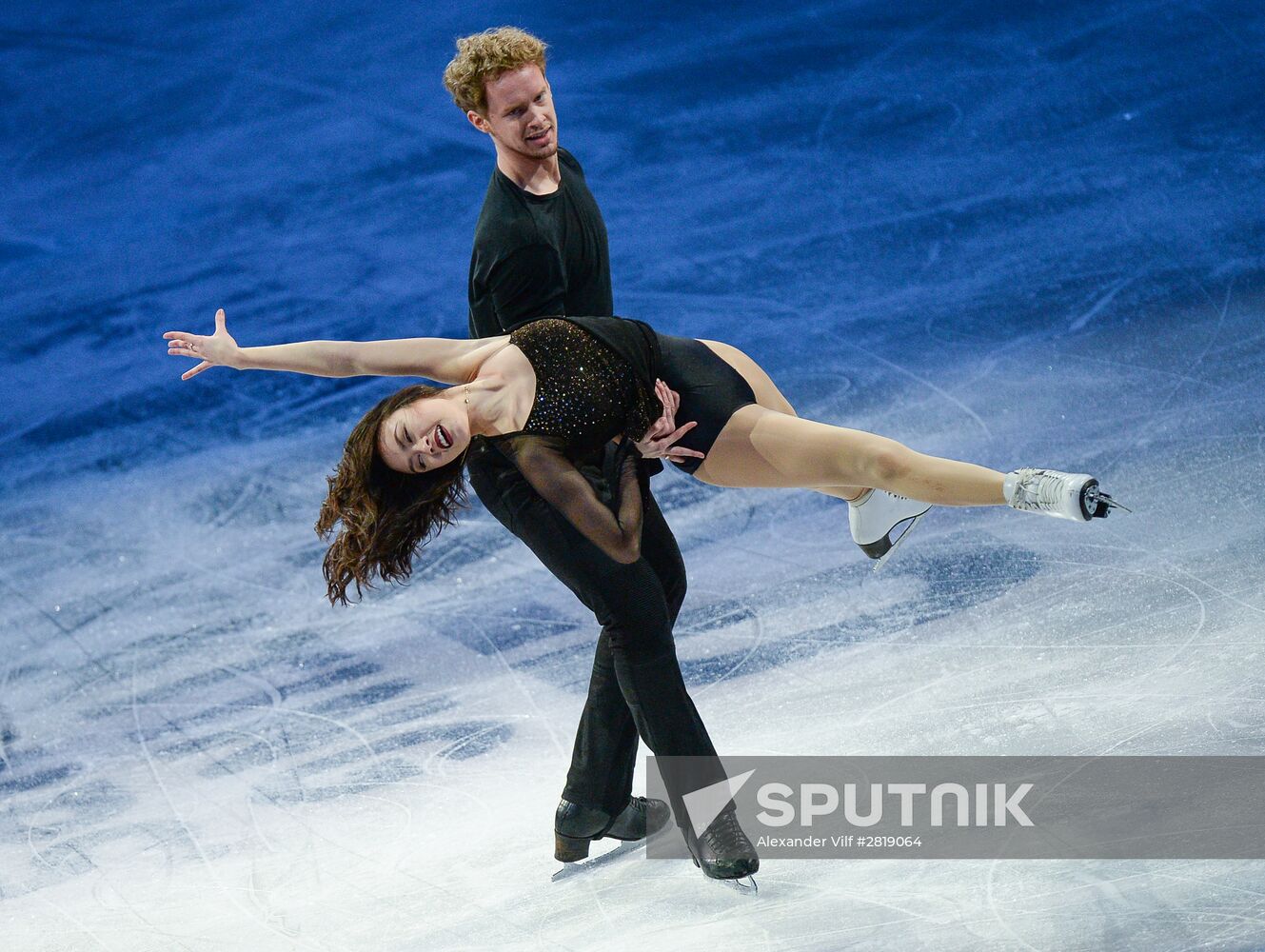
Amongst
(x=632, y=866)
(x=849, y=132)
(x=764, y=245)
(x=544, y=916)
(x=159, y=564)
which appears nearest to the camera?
(x=544, y=916)

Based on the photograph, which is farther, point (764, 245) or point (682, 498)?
point (764, 245)

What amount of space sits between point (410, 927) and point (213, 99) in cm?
554

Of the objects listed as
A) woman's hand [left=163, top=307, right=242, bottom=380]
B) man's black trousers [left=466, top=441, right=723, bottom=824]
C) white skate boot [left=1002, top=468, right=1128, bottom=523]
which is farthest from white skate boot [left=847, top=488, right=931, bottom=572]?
woman's hand [left=163, top=307, right=242, bottom=380]

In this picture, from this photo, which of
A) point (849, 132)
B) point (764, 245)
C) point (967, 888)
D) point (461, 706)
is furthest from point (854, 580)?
point (849, 132)

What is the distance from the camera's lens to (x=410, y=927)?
3.44 metres

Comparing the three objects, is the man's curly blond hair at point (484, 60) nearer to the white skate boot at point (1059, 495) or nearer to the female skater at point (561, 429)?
the female skater at point (561, 429)

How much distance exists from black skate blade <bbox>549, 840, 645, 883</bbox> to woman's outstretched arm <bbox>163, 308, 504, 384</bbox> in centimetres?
131

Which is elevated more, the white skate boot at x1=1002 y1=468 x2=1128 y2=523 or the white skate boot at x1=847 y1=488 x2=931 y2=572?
the white skate boot at x1=1002 y1=468 x2=1128 y2=523

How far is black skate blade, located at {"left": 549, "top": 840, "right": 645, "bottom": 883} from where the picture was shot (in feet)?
11.8

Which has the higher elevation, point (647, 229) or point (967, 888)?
point (647, 229)

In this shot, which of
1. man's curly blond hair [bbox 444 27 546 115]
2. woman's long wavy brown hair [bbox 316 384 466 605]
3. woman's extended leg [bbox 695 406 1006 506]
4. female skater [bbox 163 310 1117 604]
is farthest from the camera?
man's curly blond hair [bbox 444 27 546 115]

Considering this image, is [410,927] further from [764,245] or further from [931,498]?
[764,245]

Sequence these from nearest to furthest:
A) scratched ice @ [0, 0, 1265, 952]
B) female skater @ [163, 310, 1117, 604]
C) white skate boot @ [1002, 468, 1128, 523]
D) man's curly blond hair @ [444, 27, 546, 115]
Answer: white skate boot @ [1002, 468, 1128, 523] → female skater @ [163, 310, 1117, 604] → man's curly blond hair @ [444, 27, 546, 115] → scratched ice @ [0, 0, 1265, 952]

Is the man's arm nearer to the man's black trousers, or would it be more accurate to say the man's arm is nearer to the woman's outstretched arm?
the woman's outstretched arm
